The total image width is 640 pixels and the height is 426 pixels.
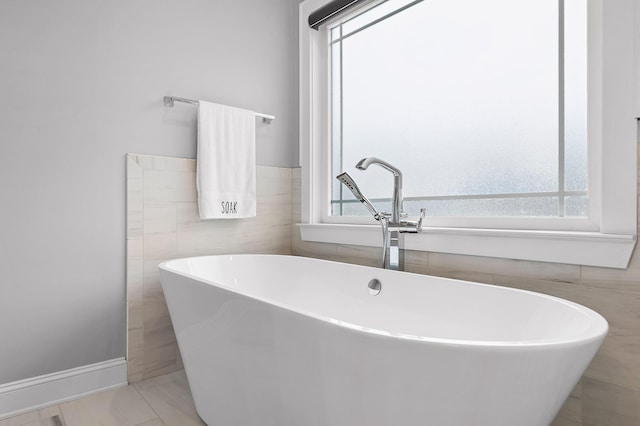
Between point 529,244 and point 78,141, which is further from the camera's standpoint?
point 78,141

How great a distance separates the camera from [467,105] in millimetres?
1702

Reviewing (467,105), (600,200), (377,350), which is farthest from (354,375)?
(467,105)

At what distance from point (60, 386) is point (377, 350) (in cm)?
155

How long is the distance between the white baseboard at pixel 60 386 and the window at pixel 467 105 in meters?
1.37

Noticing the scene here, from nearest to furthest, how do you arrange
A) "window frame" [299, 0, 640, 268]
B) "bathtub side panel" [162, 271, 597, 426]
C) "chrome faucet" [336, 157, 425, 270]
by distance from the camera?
"bathtub side panel" [162, 271, 597, 426] → "window frame" [299, 0, 640, 268] → "chrome faucet" [336, 157, 425, 270]

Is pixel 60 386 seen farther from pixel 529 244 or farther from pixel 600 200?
pixel 600 200

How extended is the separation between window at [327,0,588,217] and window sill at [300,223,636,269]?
6.7 inches

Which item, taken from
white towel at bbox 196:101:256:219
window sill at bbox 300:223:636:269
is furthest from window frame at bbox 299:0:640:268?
white towel at bbox 196:101:256:219

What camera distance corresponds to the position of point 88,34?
171 centimetres

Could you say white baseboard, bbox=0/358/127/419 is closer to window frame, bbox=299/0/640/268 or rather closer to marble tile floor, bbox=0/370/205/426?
marble tile floor, bbox=0/370/205/426

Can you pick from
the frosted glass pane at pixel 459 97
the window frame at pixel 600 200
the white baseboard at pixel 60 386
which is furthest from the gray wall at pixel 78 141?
the window frame at pixel 600 200

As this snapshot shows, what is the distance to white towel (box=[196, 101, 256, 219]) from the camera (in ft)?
6.46

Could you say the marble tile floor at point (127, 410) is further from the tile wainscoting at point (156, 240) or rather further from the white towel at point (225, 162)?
the white towel at point (225, 162)

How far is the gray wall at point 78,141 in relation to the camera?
1.54 m
